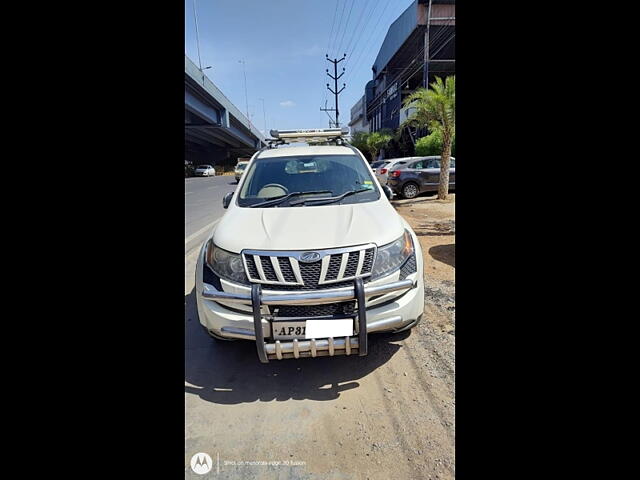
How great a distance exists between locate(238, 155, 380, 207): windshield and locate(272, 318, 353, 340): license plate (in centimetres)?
121

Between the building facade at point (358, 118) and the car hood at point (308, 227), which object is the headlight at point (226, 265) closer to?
the car hood at point (308, 227)

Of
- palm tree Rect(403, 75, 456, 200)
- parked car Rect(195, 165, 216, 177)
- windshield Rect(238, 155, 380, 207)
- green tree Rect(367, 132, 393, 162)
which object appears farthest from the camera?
parked car Rect(195, 165, 216, 177)

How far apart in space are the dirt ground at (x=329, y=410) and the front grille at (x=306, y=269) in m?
0.73

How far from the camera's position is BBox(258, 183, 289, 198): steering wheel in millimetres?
3125

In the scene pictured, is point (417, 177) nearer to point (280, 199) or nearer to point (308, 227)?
point (280, 199)

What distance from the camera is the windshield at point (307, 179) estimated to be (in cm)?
306

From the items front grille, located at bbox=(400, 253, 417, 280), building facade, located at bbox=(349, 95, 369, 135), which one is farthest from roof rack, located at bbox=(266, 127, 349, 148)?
building facade, located at bbox=(349, 95, 369, 135)

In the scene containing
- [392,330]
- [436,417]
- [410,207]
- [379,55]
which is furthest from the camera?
[379,55]

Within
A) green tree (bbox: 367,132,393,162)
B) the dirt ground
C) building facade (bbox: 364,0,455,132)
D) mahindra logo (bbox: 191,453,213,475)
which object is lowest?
mahindra logo (bbox: 191,453,213,475)

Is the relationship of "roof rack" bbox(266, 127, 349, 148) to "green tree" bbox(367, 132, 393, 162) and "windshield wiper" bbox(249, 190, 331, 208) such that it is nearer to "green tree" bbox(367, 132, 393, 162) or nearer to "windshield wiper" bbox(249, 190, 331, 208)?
"windshield wiper" bbox(249, 190, 331, 208)

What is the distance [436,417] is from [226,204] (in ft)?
8.59
